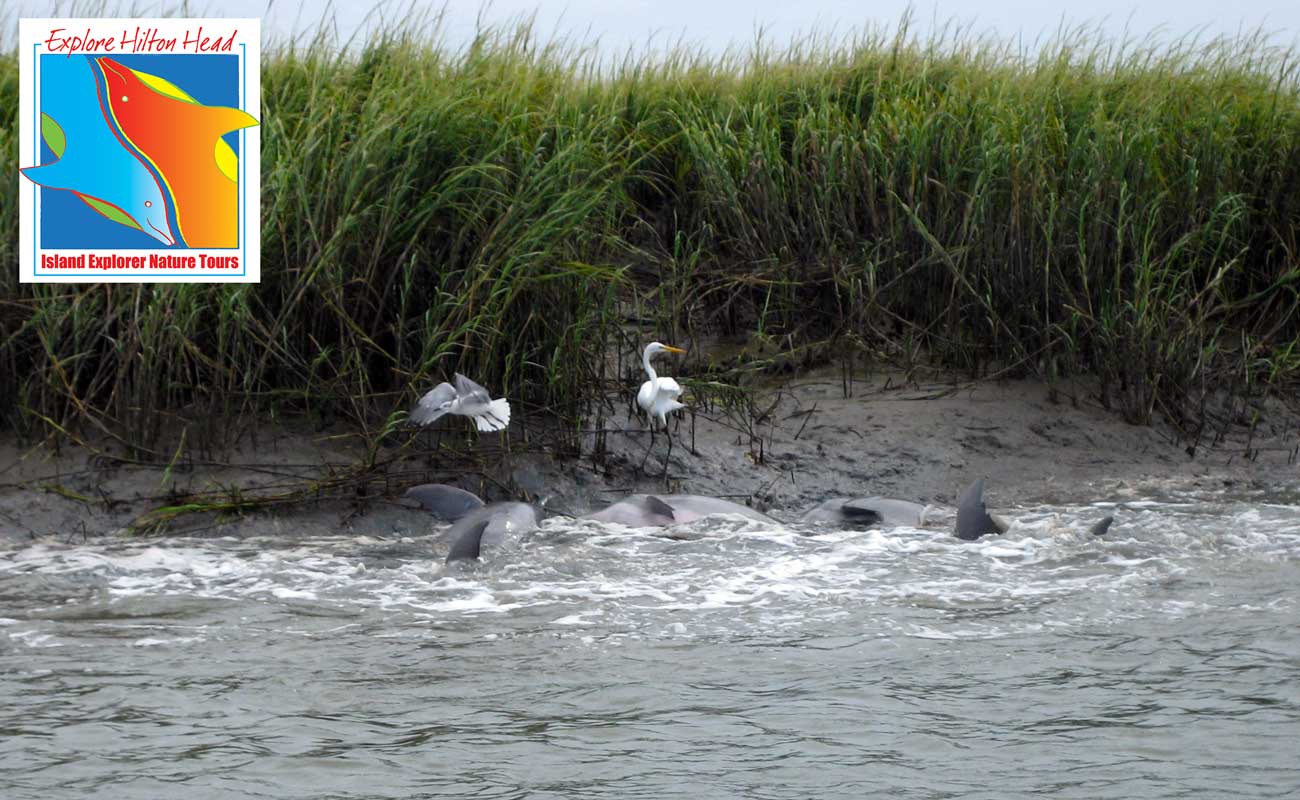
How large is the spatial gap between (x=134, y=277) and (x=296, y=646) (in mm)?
2315

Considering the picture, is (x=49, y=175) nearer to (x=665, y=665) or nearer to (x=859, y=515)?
(x=859, y=515)

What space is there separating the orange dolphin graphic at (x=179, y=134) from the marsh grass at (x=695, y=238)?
228 millimetres

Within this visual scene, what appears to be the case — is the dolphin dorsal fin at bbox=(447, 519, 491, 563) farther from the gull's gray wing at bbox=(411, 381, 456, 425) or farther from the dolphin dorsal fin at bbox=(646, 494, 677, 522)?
the dolphin dorsal fin at bbox=(646, 494, 677, 522)

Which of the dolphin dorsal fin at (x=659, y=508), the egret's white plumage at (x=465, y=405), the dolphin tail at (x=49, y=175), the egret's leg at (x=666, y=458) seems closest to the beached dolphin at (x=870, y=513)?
the dolphin dorsal fin at (x=659, y=508)

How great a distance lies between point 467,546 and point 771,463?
68.7 inches

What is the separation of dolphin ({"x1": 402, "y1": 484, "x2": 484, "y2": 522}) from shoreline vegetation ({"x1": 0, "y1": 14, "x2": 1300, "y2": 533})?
264mm

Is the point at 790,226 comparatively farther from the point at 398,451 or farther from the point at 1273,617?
the point at 1273,617

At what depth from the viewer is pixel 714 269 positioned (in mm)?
7375

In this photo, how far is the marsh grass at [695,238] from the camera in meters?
5.58

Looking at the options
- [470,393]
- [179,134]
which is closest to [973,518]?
[470,393]

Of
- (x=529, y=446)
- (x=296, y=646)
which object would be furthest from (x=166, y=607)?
(x=529, y=446)

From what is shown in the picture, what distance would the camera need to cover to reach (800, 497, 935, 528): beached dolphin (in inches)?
209

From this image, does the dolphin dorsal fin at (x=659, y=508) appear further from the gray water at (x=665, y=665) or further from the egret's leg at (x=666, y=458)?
the egret's leg at (x=666, y=458)

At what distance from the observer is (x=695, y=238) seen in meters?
7.60
